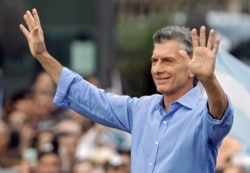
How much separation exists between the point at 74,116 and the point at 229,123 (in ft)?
27.0

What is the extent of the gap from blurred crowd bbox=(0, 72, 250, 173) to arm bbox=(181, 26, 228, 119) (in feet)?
10.6

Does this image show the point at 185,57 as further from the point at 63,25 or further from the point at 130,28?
the point at 130,28

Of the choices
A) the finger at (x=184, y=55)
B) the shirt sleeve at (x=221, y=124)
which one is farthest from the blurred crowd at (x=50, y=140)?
the shirt sleeve at (x=221, y=124)

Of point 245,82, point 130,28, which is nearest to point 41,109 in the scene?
point 245,82

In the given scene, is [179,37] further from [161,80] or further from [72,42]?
[72,42]

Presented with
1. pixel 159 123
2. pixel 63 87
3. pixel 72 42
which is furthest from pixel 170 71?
pixel 72 42

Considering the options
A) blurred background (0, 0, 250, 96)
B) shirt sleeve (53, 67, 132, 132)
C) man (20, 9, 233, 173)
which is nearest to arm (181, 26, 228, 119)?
man (20, 9, 233, 173)

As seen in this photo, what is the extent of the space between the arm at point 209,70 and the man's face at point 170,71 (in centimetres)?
43

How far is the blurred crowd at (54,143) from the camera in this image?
13.1m

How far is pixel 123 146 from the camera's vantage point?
571 inches

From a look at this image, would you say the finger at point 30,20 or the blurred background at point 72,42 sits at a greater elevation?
the finger at point 30,20

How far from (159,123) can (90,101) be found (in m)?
0.60

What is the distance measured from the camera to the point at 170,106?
8273 millimetres

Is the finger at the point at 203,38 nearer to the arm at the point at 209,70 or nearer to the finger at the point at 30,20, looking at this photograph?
the arm at the point at 209,70
